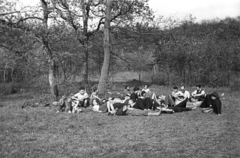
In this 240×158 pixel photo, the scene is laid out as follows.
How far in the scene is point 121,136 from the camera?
Answer: 7.86 m

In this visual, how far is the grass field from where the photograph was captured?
248 inches

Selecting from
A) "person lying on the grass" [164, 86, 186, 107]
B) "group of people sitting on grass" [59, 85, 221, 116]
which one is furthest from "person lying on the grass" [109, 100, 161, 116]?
"person lying on the grass" [164, 86, 186, 107]

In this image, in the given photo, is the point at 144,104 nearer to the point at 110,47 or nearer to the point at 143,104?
the point at 143,104

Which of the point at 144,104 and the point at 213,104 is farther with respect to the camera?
the point at 144,104

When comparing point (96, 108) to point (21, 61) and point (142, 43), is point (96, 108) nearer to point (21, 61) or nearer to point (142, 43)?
point (21, 61)

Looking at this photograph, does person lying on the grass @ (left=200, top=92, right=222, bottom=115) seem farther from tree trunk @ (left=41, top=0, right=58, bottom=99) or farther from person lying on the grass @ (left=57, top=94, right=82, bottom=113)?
tree trunk @ (left=41, top=0, right=58, bottom=99)

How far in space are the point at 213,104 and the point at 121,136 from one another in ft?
17.2

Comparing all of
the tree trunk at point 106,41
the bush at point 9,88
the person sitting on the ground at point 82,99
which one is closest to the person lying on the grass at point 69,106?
the person sitting on the ground at point 82,99

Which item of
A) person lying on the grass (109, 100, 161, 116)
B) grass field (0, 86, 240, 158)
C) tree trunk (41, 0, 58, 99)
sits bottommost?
grass field (0, 86, 240, 158)

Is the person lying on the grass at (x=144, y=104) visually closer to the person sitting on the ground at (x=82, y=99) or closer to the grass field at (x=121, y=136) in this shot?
the grass field at (x=121, y=136)

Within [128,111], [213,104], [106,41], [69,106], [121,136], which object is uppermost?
[106,41]

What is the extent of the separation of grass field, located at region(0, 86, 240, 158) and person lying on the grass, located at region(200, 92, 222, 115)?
459 millimetres

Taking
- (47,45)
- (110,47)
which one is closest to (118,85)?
(110,47)

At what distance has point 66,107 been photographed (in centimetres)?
1264
